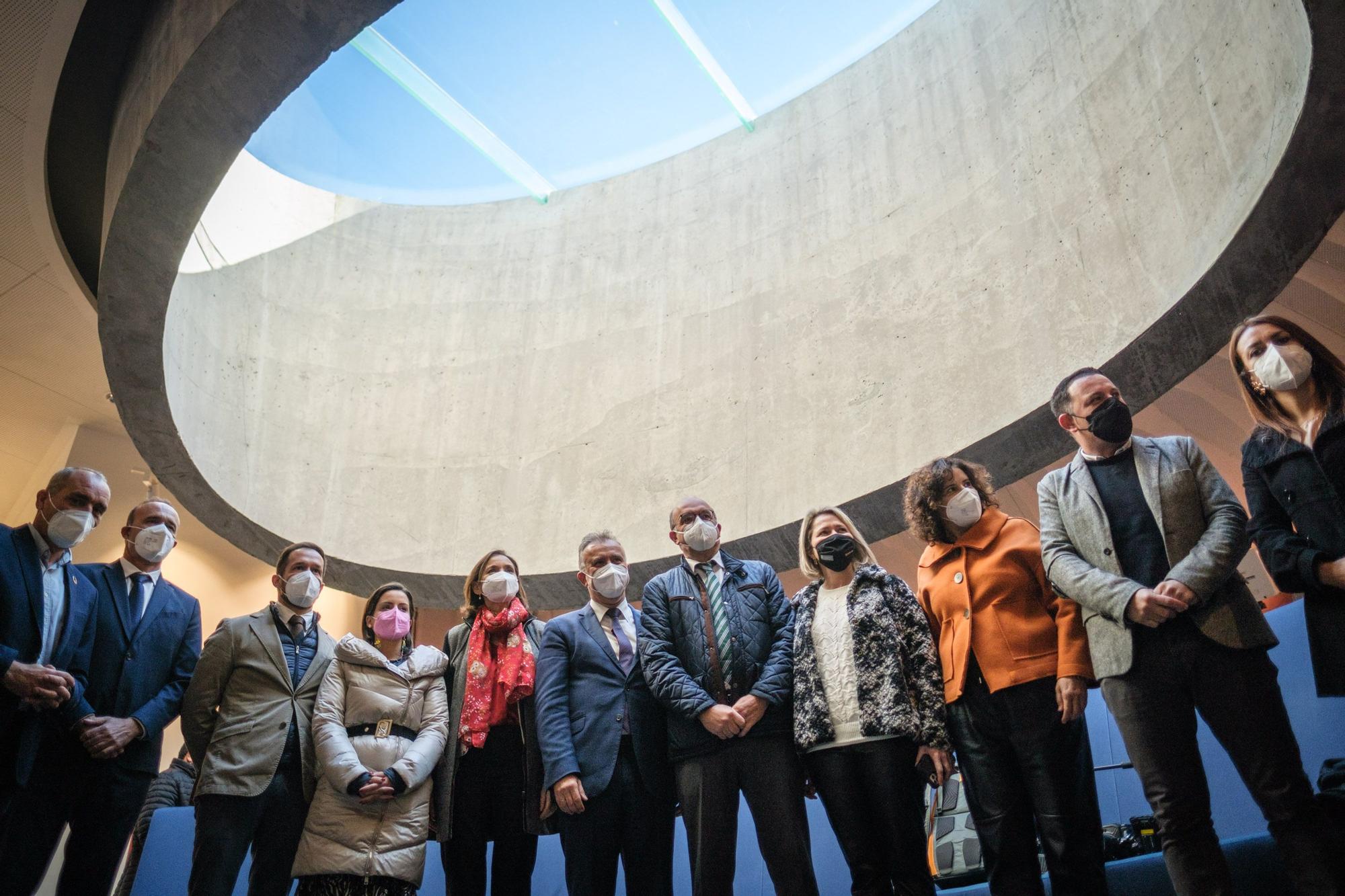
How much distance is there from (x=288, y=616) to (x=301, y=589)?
129 millimetres

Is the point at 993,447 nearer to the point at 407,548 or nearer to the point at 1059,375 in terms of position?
the point at 1059,375

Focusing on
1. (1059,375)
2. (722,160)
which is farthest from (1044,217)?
(722,160)

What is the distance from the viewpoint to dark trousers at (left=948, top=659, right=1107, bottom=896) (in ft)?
8.48

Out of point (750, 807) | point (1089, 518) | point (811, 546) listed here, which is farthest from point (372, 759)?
point (1089, 518)

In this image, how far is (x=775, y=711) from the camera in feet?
9.73

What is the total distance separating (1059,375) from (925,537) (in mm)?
2860

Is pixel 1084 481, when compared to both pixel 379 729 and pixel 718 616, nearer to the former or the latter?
pixel 718 616

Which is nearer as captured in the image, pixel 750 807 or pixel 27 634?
pixel 750 807

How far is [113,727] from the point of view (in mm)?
3135

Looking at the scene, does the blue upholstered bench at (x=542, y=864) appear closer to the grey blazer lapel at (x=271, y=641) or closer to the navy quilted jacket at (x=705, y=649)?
the grey blazer lapel at (x=271, y=641)

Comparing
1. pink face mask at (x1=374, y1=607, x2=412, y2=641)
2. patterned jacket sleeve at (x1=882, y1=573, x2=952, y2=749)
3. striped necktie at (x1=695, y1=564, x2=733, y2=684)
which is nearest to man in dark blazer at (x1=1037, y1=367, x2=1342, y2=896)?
patterned jacket sleeve at (x1=882, y1=573, x2=952, y2=749)

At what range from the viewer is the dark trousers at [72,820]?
294 centimetres

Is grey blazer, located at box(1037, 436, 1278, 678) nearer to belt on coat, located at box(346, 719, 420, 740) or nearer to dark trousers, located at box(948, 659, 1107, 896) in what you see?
dark trousers, located at box(948, 659, 1107, 896)

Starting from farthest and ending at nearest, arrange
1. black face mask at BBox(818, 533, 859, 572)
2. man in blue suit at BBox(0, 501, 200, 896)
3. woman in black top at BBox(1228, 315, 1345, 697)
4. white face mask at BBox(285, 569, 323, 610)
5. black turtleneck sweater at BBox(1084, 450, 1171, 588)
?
white face mask at BBox(285, 569, 323, 610)
black face mask at BBox(818, 533, 859, 572)
man in blue suit at BBox(0, 501, 200, 896)
black turtleneck sweater at BBox(1084, 450, 1171, 588)
woman in black top at BBox(1228, 315, 1345, 697)
